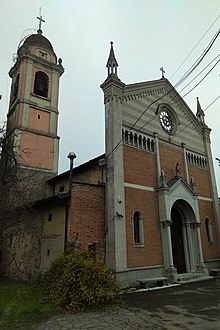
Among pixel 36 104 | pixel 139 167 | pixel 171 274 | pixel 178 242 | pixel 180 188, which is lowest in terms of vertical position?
Answer: pixel 171 274

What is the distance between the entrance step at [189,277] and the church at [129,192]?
0.07m

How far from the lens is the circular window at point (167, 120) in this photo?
16.6 meters

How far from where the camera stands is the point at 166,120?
56.3 ft

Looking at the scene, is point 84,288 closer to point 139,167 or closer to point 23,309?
point 23,309

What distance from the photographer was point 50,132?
20922mm

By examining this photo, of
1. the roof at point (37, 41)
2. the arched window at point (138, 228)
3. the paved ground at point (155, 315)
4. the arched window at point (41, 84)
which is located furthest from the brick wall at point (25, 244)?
the roof at point (37, 41)

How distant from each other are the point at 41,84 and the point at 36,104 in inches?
88.2

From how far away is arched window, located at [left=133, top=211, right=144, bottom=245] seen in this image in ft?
41.8

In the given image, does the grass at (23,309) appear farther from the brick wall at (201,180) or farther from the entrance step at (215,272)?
the brick wall at (201,180)

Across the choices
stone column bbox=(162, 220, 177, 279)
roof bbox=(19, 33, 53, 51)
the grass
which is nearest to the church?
stone column bbox=(162, 220, 177, 279)

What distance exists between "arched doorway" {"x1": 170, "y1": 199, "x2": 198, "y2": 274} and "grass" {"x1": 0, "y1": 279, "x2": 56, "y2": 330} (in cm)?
852

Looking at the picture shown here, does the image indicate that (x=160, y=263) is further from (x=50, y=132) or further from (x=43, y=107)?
(x=43, y=107)

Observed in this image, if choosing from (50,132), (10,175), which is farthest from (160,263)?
(50,132)

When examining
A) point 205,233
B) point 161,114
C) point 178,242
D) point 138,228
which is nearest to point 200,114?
point 161,114
